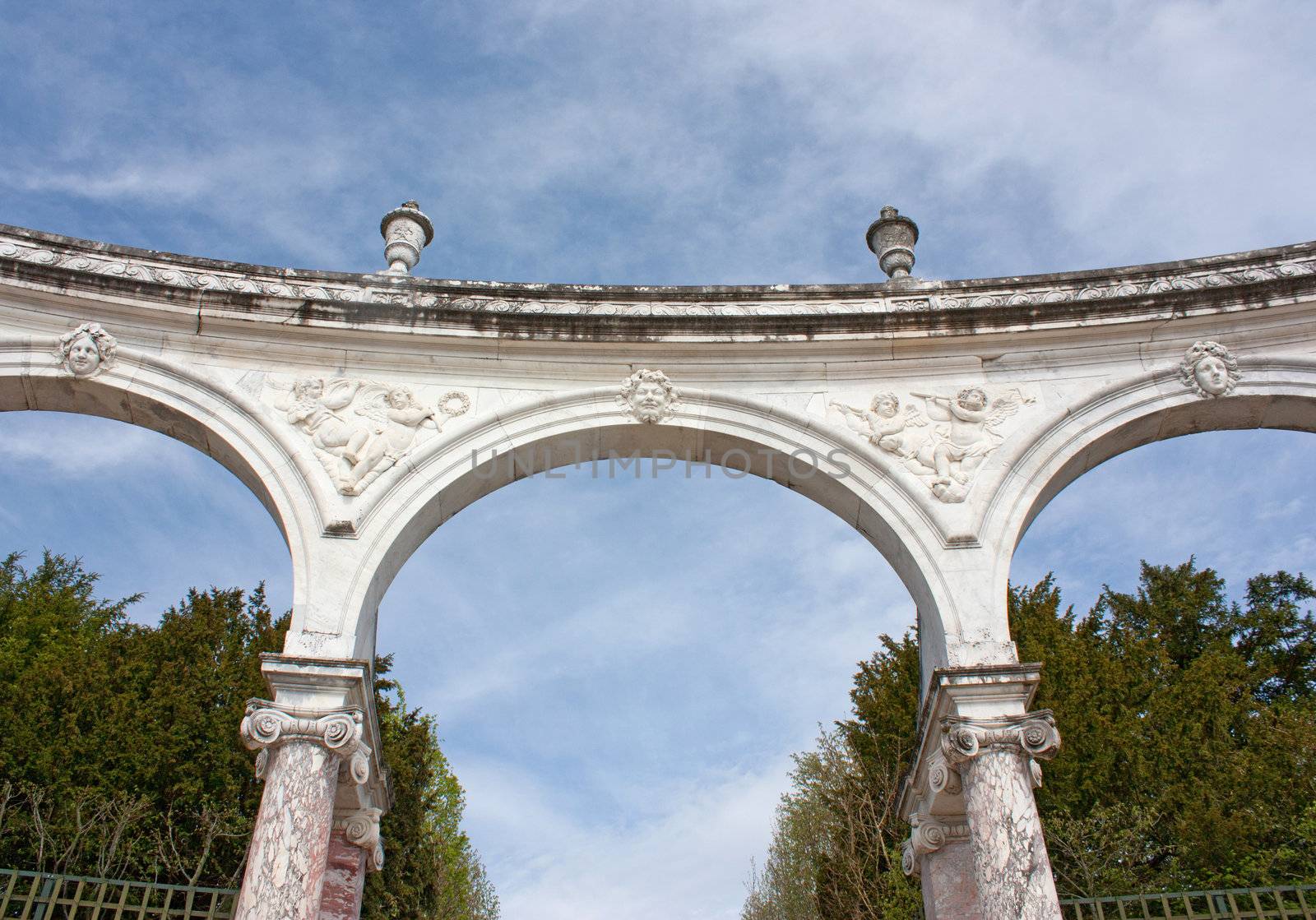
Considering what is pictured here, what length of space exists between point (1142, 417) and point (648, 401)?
4688mm

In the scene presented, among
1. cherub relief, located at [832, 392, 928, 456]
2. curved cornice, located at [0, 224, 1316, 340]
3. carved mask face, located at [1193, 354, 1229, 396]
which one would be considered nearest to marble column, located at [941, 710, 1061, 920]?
cherub relief, located at [832, 392, 928, 456]

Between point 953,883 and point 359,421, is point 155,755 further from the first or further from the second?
point 953,883

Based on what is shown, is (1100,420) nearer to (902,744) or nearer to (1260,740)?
(902,744)

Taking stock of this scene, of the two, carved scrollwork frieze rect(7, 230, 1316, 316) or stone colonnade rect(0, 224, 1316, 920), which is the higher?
carved scrollwork frieze rect(7, 230, 1316, 316)

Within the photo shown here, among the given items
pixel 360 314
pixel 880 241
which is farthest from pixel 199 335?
pixel 880 241

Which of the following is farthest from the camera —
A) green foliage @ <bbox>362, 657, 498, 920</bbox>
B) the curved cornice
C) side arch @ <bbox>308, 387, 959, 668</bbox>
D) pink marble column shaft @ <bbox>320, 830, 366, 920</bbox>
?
green foliage @ <bbox>362, 657, 498, 920</bbox>

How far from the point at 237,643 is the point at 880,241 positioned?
54.4 feet

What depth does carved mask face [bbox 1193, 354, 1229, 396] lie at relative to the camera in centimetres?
1010

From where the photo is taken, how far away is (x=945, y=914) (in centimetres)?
918

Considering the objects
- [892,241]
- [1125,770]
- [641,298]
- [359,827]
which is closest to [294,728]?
[359,827]

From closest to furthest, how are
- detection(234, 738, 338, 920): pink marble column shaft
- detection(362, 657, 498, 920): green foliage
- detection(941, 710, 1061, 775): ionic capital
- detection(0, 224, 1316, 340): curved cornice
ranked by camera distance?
detection(234, 738, 338, 920): pink marble column shaft < detection(941, 710, 1061, 775): ionic capital < detection(0, 224, 1316, 340): curved cornice < detection(362, 657, 498, 920): green foliage

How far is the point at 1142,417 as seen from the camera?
10.2 m

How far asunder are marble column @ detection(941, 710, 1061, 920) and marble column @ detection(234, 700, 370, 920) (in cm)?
488

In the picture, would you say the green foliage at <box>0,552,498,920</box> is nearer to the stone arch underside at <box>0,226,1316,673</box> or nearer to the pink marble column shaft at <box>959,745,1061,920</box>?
the stone arch underside at <box>0,226,1316,673</box>
